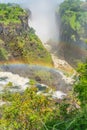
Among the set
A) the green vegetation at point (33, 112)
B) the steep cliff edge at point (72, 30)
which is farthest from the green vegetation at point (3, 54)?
the green vegetation at point (33, 112)

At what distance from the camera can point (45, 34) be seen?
4899 inches

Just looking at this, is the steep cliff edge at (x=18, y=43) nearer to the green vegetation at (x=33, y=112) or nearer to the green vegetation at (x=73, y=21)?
the green vegetation at (x=73, y=21)

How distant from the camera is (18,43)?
320 feet

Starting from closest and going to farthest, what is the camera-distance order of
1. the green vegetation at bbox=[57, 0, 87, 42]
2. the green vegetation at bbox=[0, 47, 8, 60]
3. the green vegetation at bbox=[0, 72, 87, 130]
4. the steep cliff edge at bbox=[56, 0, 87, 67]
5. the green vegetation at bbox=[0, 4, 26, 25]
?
the green vegetation at bbox=[0, 72, 87, 130], the green vegetation at bbox=[0, 47, 8, 60], the green vegetation at bbox=[0, 4, 26, 25], the steep cliff edge at bbox=[56, 0, 87, 67], the green vegetation at bbox=[57, 0, 87, 42]

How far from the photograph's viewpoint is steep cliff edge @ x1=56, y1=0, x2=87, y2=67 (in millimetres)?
111562

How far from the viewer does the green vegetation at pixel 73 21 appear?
4642 inches

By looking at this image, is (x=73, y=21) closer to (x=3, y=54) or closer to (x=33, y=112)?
(x=3, y=54)

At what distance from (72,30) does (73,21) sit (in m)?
2.55

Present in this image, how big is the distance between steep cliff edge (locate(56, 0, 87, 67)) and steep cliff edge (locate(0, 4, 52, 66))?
9889mm

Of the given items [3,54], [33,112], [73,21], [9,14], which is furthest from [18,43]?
[33,112]

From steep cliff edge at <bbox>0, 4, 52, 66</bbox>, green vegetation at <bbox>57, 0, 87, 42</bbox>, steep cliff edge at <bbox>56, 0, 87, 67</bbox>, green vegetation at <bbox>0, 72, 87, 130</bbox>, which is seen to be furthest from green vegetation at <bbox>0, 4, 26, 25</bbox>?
green vegetation at <bbox>0, 72, 87, 130</bbox>

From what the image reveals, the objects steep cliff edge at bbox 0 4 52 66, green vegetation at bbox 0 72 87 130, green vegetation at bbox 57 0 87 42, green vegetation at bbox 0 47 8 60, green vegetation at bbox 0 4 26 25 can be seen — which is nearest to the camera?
green vegetation at bbox 0 72 87 130

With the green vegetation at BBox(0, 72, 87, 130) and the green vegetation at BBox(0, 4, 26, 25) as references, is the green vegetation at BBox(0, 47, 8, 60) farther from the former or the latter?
the green vegetation at BBox(0, 72, 87, 130)

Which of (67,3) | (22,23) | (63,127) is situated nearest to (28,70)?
(22,23)
